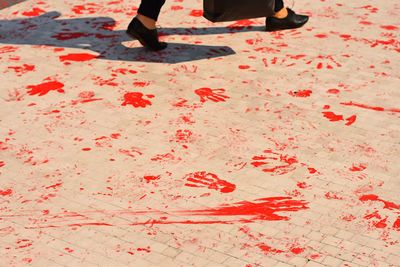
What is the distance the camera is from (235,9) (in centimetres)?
586

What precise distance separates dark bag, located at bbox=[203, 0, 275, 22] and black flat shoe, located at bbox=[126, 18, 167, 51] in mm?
649

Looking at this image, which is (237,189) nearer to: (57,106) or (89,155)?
(89,155)

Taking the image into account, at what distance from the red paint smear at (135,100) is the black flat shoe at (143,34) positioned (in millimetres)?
806

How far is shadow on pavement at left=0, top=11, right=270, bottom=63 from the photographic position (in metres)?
6.47

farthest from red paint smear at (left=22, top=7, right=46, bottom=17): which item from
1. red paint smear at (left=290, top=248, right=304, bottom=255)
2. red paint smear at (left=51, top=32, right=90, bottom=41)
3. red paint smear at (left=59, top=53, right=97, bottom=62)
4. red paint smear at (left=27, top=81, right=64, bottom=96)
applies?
red paint smear at (left=290, top=248, right=304, bottom=255)

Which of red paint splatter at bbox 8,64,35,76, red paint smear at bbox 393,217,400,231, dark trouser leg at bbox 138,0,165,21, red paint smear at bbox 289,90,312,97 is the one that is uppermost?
dark trouser leg at bbox 138,0,165,21

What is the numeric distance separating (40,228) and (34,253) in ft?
0.75

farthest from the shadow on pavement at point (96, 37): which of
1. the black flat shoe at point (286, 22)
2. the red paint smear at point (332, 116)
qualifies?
the red paint smear at point (332, 116)

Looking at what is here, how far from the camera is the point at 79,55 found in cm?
649

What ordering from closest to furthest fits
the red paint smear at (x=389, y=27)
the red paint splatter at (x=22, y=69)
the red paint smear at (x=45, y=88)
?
the red paint smear at (x=45, y=88)
the red paint splatter at (x=22, y=69)
the red paint smear at (x=389, y=27)

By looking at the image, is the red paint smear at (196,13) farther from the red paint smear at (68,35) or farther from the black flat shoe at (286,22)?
the red paint smear at (68,35)

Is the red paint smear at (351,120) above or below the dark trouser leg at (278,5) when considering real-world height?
below

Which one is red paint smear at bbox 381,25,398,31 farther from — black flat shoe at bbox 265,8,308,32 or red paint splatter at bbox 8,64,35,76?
red paint splatter at bbox 8,64,35,76

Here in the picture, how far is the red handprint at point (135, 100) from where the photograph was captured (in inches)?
221
